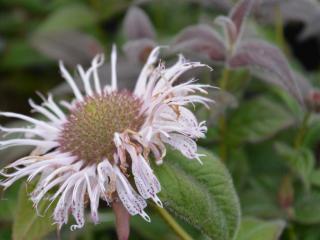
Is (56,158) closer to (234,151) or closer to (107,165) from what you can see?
(107,165)

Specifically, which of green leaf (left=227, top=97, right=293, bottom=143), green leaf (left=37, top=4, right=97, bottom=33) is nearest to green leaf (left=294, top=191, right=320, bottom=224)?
green leaf (left=227, top=97, right=293, bottom=143)

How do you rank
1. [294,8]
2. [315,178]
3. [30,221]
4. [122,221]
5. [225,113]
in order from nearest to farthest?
[122,221] < [30,221] < [315,178] < [225,113] < [294,8]

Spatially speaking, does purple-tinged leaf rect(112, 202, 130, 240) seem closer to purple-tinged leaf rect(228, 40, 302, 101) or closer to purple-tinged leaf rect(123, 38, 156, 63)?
purple-tinged leaf rect(228, 40, 302, 101)

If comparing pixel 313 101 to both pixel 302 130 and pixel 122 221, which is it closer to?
pixel 302 130

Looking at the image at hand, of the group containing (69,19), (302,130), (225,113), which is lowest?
(302,130)

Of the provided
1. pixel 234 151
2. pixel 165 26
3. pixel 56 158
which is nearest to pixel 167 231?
pixel 234 151

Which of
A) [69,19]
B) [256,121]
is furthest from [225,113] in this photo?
[69,19]

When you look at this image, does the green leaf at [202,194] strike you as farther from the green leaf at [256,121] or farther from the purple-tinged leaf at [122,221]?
the green leaf at [256,121]
